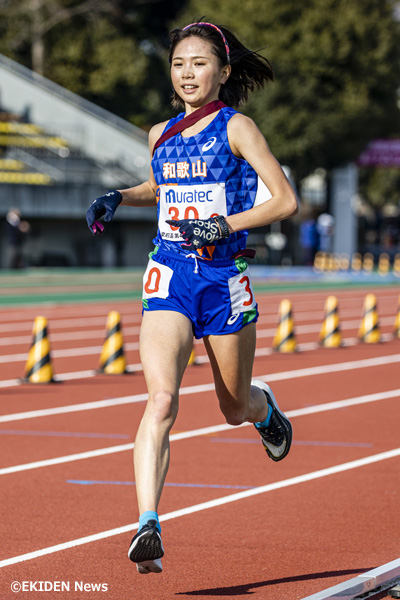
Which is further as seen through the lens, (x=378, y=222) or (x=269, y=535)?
(x=378, y=222)

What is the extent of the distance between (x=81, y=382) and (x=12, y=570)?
759 cm

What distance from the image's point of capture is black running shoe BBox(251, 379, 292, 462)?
6.08m

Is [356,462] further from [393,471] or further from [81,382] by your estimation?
[81,382]

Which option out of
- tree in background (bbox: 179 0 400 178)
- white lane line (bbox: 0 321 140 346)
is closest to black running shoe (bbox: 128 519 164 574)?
white lane line (bbox: 0 321 140 346)

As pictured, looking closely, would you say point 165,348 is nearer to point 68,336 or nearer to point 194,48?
point 194,48

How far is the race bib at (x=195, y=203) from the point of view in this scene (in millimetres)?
5141

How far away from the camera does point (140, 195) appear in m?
5.61

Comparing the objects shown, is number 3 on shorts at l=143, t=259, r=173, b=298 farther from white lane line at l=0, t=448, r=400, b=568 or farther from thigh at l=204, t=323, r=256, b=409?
white lane line at l=0, t=448, r=400, b=568

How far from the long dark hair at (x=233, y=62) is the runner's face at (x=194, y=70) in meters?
0.04

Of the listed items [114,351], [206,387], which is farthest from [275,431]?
[114,351]

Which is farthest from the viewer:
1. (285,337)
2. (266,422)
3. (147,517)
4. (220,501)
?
(285,337)

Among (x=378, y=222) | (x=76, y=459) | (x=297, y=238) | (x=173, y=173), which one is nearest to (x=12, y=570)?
(x=173, y=173)

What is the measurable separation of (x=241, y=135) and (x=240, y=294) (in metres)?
0.72

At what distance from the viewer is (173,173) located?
520 centimetres
